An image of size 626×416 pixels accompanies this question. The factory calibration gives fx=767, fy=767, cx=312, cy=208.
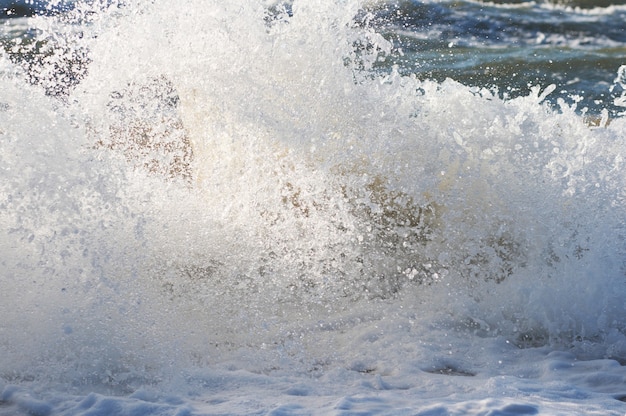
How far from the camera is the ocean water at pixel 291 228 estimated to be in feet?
7.97

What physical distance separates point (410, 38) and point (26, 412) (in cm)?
719

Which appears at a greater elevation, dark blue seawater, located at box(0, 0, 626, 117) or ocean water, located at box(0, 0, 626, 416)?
dark blue seawater, located at box(0, 0, 626, 117)

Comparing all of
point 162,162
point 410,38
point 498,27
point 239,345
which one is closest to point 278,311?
point 239,345

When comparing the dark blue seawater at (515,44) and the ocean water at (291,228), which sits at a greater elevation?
the dark blue seawater at (515,44)

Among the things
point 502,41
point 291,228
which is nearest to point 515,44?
point 502,41

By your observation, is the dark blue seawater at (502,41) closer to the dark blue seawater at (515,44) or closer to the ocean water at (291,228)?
the dark blue seawater at (515,44)

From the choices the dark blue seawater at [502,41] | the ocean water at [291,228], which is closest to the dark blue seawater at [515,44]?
the dark blue seawater at [502,41]

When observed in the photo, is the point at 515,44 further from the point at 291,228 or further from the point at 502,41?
the point at 291,228

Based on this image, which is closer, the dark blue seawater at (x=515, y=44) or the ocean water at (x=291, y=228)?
the ocean water at (x=291, y=228)

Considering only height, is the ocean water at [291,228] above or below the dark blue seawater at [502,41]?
below

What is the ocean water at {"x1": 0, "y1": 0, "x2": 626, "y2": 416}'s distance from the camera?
95.6 inches

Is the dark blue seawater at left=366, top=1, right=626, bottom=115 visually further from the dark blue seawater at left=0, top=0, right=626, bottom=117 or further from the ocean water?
the ocean water

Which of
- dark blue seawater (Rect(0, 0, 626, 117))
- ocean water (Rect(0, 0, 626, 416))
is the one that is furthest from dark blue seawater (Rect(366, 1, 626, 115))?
ocean water (Rect(0, 0, 626, 416))

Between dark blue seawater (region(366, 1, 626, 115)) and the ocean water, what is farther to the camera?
dark blue seawater (region(366, 1, 626, 115))
